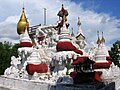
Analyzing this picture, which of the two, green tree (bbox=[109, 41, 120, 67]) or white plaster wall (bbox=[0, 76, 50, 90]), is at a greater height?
green tree (bbox=[109, 41, 120, 67])

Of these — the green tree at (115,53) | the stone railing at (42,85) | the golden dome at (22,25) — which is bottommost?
the stone railing at (42,85)

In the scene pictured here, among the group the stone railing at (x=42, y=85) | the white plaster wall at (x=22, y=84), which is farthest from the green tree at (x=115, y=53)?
the stone railing at (x=42, y=85)

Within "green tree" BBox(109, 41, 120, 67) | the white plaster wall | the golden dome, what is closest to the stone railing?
the white plaster wall

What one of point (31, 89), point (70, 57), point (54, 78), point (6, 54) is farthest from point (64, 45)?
point (6, 54)

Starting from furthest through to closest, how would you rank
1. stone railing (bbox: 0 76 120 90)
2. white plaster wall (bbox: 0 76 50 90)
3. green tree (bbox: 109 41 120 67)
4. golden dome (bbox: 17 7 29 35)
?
green tree (bbox: 109 41 120 67)
golden dome (bbox: 17 7 29 35)
white plaster wall (bbox: 0 76 50 90)
stone railing (bbox: 0 76 120 90)

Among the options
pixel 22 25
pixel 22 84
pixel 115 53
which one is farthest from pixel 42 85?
pixel 115 53

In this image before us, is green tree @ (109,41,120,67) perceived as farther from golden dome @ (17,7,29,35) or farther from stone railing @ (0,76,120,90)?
stone railing @ (0,76,120,90)

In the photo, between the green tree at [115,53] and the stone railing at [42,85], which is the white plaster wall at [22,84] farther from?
the green tree at [115,53]

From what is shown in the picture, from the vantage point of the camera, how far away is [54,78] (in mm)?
27562

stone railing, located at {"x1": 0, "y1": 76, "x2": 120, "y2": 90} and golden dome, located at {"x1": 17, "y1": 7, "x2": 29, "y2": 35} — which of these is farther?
golden dome, located at {"x1": 17, "y1": 7, "x2": 29, "y2": 35}

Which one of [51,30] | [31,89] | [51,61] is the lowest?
[31,89]

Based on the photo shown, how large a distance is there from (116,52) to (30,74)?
27.4m

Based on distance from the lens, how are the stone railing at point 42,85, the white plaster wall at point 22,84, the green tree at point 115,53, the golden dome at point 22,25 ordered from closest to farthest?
1. the stone railing at point 42,85
2. the white plaster wall at point 22,84
3. the golden dome at point 22,25
4. the green tree at point 115,53

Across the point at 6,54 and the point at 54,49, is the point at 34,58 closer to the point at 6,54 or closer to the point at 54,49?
the point at 54,49
